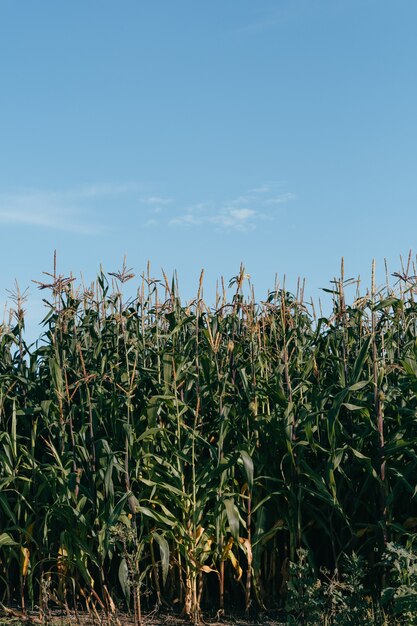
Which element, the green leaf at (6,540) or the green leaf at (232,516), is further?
the green leaf at (6,540)

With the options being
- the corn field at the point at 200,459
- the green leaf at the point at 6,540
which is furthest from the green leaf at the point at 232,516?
the green leaf at the point at 6,540

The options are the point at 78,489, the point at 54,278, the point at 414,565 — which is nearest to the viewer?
the point at 414,565

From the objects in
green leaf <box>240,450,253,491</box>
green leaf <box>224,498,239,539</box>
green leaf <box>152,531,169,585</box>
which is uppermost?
green leaf <box>240,450,253,491</box>

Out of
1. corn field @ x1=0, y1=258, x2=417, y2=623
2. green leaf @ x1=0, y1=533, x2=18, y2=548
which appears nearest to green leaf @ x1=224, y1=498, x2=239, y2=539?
Result: corn field @ x1=0, y1=258, x2=417, y2=623

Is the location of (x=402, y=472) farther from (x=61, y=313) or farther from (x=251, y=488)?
(x=61, y=313)

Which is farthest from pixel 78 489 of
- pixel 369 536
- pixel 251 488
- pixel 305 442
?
pixel 369 536

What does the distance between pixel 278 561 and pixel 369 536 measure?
92 cm

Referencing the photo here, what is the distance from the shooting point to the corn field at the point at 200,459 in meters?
6.75

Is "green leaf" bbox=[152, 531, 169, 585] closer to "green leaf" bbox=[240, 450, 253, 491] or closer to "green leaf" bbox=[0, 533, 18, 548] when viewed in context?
"green leaf" bbox=[240, 450, 253, 491]

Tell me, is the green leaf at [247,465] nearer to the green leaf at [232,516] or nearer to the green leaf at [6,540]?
the green leaf at [232,516]

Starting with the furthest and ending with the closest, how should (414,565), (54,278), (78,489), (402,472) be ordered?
(54,278) < (78,489) < (402,472) < (414,565)

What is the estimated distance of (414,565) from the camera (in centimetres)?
568

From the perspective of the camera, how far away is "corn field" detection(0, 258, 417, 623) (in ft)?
22.1

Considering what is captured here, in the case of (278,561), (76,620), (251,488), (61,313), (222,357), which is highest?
(61,313)
